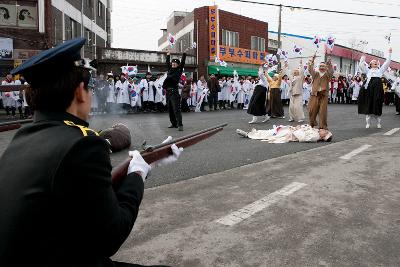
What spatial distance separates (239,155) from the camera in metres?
6.61

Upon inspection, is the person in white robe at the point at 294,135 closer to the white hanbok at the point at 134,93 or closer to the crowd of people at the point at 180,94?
the crowd of people at the point at 180,94

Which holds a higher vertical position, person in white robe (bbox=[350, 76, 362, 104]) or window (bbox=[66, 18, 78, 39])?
window (bbox=[66, 18, 78, 39])

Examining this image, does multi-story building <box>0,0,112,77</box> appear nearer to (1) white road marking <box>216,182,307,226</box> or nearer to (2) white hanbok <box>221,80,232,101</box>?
(2) white hanbok <box>221,80,232,101</box>

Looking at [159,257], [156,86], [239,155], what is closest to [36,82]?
[159,257]

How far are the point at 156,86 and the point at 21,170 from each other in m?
17.8

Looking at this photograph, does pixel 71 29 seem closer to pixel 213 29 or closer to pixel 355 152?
pixel 213 29

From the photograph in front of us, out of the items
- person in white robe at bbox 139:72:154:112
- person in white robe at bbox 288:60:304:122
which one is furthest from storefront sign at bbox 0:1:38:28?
person in white robe at bbox 288:60:304:122

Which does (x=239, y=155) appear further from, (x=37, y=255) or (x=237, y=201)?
(x=37, y=255)

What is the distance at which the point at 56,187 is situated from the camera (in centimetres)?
125

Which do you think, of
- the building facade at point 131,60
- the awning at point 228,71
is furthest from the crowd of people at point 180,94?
the awning at point 228,71

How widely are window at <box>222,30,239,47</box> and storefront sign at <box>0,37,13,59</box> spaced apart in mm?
17959

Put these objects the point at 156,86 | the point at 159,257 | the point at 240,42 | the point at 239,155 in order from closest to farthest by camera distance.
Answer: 1. the point at 159,257
2. the point at 239,155
3. the point at 156,86
4. the point at 240,42

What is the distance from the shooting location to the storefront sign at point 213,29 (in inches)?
1264

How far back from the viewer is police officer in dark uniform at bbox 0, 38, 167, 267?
126 centimetres
